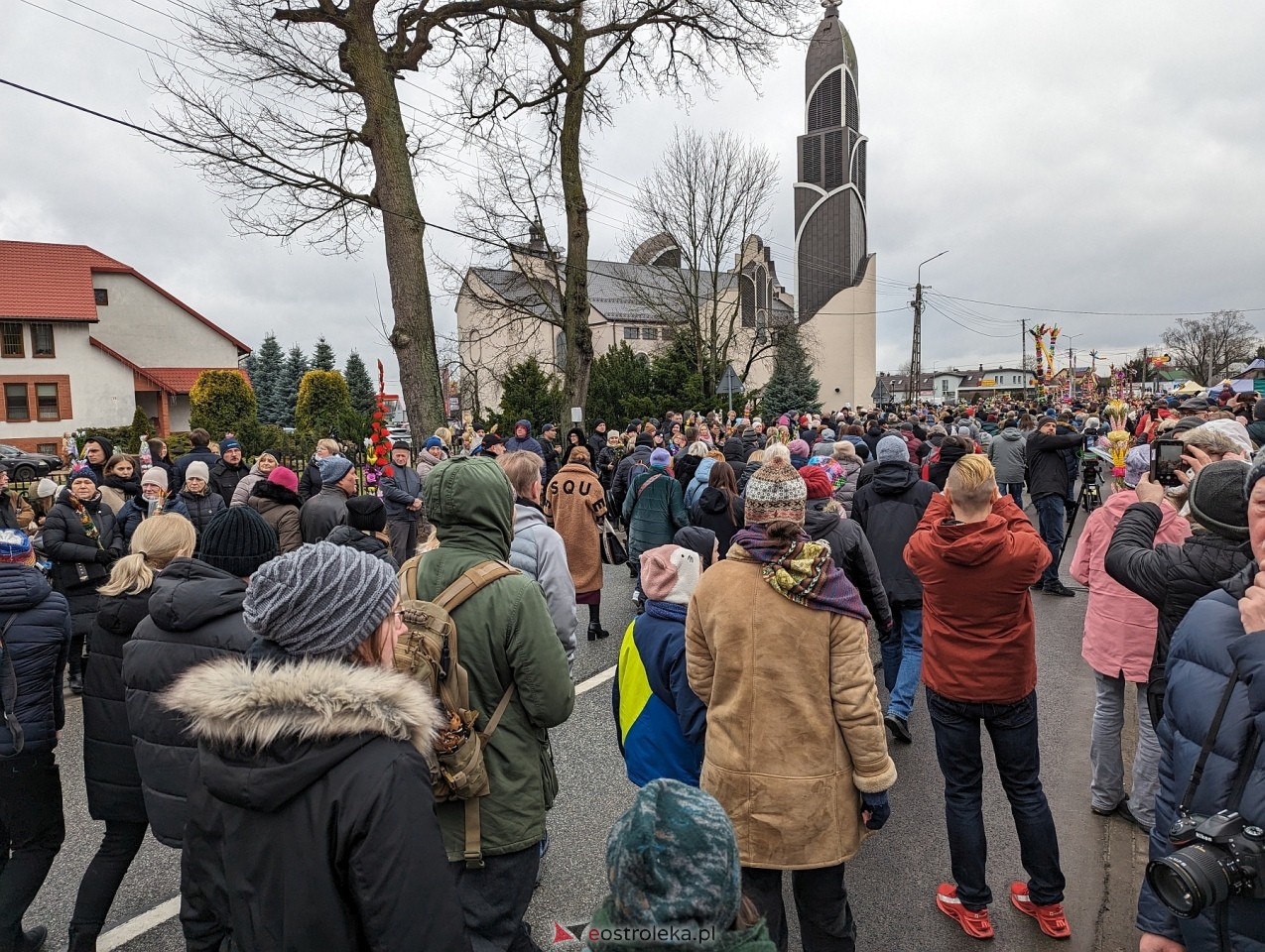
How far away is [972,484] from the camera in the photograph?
315 cm

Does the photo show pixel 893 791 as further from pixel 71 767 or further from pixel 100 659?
pixel 71 767

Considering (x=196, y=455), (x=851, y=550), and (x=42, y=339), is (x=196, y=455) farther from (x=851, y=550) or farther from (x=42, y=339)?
(x=42, y=339)

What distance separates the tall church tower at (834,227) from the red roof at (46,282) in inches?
1744

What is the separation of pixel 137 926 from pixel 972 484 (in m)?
4.11

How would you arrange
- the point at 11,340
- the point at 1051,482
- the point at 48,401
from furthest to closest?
the point at 48,401, the point at 11,340, the point at 1051,482

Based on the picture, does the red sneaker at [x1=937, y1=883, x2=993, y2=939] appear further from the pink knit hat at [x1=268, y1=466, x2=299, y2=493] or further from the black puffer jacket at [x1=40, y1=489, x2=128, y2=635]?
the black puffer jacket at [x1=40, y1=489, x2=128, y2=635]

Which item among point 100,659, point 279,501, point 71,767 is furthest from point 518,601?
point 279,501

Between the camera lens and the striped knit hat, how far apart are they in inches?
51.8

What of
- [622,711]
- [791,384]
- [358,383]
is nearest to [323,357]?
[358,383]

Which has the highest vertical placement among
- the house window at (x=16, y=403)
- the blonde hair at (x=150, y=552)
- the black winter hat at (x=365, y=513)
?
the house window at (x=16, y=403)

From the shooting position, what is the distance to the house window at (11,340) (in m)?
36.2

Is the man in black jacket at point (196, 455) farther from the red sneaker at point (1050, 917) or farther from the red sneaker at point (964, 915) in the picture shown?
the red sneaker at point (1050, 917)

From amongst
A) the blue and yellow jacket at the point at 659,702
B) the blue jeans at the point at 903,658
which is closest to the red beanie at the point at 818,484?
the blue jeans at the point at 903,658

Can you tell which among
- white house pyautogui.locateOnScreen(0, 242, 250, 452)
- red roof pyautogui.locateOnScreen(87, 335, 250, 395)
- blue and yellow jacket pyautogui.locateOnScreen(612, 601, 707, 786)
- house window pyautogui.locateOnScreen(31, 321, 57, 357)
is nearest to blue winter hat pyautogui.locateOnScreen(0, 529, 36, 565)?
blue and yellow jacket pyautogui.locateOnScreen(612, 601, 707, 786)
